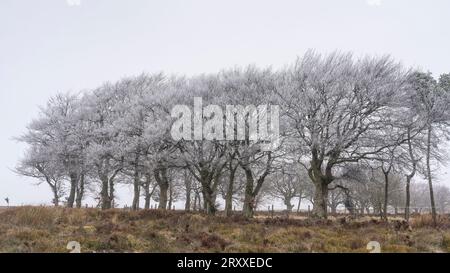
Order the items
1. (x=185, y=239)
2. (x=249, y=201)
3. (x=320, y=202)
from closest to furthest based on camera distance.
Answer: (x=185, y=239) → (x=320, y=202) → (x=249, y=201)

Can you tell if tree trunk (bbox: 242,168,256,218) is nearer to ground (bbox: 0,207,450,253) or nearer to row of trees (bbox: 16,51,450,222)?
row of trees (bbox: 16,51,450,222)

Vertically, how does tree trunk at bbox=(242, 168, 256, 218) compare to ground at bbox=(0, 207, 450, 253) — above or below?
above

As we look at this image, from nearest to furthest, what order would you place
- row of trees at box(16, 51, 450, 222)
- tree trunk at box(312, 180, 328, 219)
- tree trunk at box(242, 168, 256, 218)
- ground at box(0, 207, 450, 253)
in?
ground at box(0, 207, 450, 253) → row of trees at box(16, 51, 450, 222) → tree trunk at box(312, 180, 328, 219) → tree trunk at box(242, 168, 256, 218)

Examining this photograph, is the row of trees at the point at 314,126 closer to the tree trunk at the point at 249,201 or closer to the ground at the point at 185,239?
the tree trunk at the point at 249,201

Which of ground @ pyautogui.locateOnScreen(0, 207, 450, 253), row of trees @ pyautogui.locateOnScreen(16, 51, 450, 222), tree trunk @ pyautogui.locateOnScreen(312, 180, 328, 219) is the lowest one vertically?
ground @ pyautogui.locateOnScreen(0, 207, 450, 253)

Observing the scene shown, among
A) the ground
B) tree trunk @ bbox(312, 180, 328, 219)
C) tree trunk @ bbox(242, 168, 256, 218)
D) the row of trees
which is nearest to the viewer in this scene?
the ground

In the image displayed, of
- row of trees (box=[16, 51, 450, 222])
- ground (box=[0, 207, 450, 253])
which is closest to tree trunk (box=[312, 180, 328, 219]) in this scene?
row of trees (box=[16, 51, 450, 222])

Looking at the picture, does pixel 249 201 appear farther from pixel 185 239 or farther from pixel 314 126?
pixel 185 239

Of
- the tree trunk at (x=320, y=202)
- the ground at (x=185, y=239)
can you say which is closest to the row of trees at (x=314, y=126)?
the tree trunk at (x=320, y=202)

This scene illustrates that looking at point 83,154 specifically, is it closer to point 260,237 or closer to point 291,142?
point 291,142

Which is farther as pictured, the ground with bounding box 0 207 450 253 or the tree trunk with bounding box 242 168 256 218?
the tree trunk with bounding box 242 168 256 218

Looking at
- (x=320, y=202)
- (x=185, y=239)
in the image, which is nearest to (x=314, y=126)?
Result: (x=320, y=202)

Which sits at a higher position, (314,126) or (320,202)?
(314,126)
